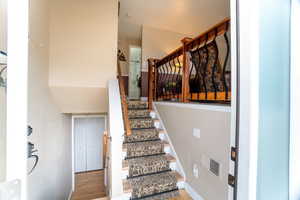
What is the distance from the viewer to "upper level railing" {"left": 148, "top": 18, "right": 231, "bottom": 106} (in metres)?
1.69

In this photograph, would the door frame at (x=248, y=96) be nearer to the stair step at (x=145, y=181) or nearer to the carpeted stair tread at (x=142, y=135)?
the stair step at (x=145, y=181)

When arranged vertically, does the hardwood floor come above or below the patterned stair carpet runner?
below

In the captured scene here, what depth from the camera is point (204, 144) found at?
1783mm

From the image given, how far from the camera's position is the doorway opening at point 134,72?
5.54 metres

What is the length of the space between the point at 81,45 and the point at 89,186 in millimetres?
3998

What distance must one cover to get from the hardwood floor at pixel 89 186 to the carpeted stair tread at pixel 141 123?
2.52m

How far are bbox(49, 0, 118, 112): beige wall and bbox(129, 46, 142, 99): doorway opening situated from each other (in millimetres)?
2495

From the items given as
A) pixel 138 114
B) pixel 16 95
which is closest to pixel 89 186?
pixel 138 114

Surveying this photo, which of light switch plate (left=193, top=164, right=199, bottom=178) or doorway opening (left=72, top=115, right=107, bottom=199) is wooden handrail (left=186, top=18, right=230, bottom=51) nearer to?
light switch plate (left=193, top=164, right=199, bottom=178)

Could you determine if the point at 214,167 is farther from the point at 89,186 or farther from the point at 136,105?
the point at 89,186
